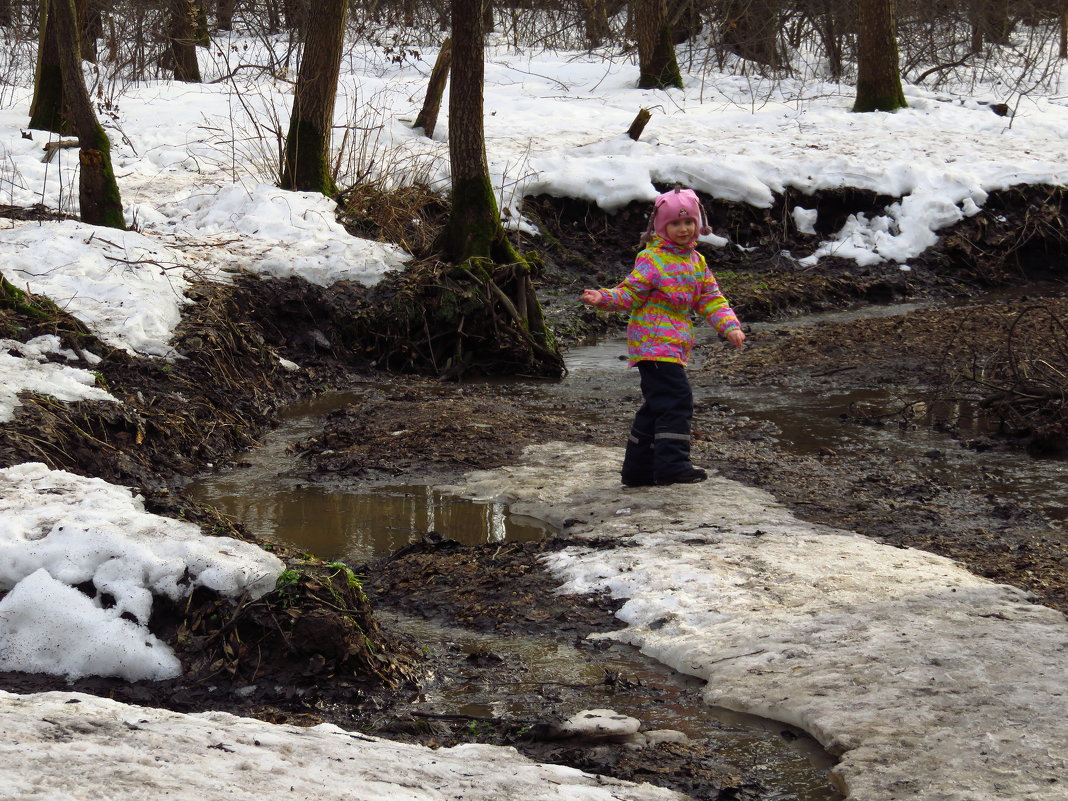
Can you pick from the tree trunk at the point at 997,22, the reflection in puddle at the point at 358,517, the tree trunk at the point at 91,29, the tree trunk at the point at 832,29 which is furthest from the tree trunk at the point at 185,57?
the tree trunk at the point at 997,22

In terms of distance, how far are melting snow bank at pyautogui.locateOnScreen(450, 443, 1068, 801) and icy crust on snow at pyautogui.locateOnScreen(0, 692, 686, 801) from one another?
73 centimetres

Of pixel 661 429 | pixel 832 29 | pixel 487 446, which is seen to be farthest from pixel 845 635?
pixel 832 29

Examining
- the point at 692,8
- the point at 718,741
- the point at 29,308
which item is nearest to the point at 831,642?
the point at 718,741

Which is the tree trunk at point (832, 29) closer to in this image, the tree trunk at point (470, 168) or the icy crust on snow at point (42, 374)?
the tree trunk at point (470, 168)

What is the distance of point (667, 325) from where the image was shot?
6.38m

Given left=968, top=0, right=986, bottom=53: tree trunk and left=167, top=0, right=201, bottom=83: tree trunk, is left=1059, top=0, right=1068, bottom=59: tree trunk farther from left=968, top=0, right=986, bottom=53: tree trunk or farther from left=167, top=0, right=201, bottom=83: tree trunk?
left=167, top=0, right=201, bottom=83: tree trunk

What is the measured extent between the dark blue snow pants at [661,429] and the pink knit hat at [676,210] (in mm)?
787

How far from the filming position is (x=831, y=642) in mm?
4105

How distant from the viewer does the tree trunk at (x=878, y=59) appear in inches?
659

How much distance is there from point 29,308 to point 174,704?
469cm

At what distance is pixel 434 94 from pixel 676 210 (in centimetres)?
1003

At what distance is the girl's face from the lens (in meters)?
6.31

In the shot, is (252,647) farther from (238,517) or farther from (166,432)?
(166,432)

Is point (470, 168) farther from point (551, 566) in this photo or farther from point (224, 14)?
point (224, 14)
